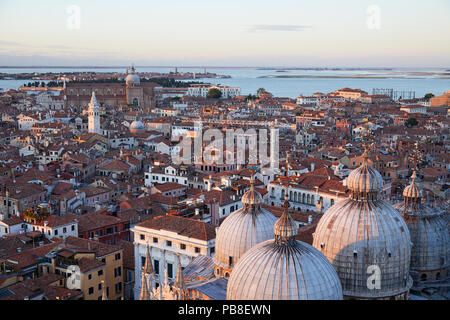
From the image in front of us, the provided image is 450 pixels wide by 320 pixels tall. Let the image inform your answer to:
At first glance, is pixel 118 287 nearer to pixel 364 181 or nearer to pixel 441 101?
pixel 364 181

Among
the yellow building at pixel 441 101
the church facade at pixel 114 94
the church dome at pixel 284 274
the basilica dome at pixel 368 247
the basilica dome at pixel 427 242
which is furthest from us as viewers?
the yellow building at pixel 441 101

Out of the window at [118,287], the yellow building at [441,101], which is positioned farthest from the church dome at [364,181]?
the yellow building at [441,101]

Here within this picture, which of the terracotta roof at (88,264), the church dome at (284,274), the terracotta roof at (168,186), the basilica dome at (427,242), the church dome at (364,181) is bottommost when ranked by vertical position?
the terracotta roof at (168,186)

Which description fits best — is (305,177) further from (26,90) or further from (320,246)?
(26,90)

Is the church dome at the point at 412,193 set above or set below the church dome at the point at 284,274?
above

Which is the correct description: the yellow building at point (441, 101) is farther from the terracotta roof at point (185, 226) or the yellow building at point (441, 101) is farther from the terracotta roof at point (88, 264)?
the terracotta roof at point (88, 264)

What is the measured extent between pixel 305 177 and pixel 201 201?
4445 millimetres

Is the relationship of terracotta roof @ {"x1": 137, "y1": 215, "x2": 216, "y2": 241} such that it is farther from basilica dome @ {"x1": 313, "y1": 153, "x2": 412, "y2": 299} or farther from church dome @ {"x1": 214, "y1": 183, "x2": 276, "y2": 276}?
basilica dome @ {"x1": 313, "y1": 153, "x2": 412, "y2": 299}

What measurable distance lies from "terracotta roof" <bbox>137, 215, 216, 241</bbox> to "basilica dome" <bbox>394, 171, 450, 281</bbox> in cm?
420

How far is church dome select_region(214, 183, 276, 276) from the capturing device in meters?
9.14

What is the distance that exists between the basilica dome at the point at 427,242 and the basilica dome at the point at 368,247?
121 centimetres

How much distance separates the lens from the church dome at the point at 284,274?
6516 mm

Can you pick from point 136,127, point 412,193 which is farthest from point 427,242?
point 136,127

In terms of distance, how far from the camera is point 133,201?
16.8 meters
